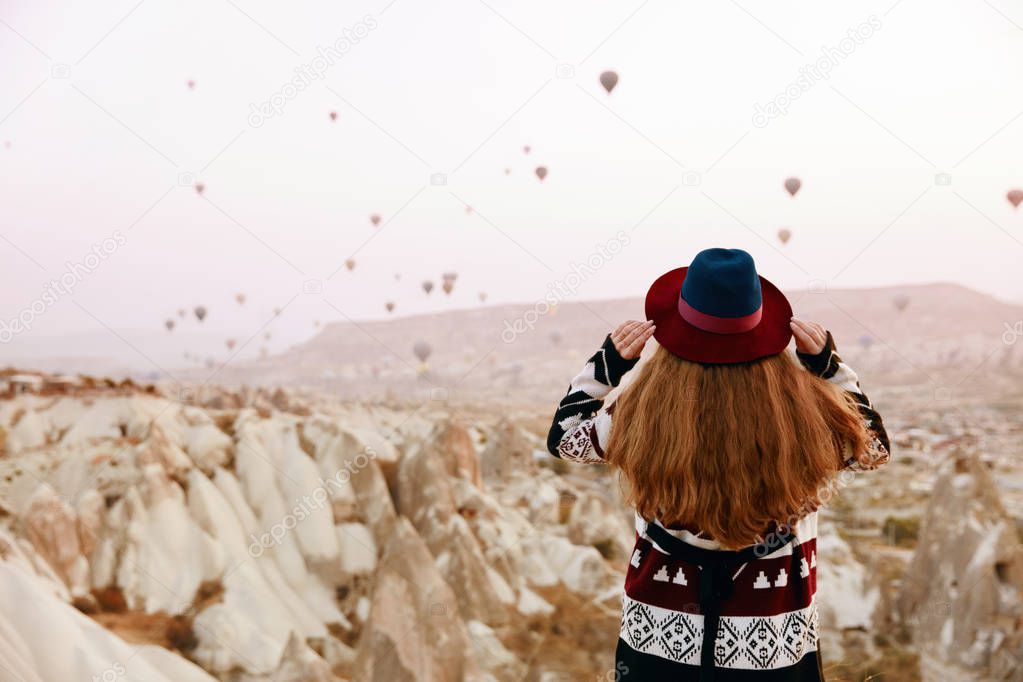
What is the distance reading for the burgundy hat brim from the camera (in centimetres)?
94

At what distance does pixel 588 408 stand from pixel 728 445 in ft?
0.72

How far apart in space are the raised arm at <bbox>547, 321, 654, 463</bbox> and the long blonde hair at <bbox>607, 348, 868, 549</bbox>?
0.24ft

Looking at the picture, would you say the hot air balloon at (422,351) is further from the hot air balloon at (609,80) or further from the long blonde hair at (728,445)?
the long blonde hair at (728,445)

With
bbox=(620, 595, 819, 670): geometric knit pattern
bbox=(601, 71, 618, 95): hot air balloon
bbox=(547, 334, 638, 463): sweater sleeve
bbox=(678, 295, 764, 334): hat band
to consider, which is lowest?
bbox=(620, 595, 819, 670): geometric knit pattern

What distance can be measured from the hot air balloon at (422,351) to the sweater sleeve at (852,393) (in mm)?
2100

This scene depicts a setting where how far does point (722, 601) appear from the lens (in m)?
0.97

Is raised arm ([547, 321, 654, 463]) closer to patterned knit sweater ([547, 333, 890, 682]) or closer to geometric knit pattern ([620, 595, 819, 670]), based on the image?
patterned knit sweater ([547, 333, 890, 682])

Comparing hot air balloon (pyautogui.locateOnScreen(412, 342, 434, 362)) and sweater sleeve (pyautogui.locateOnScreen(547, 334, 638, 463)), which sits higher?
hot air balloon (pyautogui.locateOnScreen(412, 342, 434, 362))

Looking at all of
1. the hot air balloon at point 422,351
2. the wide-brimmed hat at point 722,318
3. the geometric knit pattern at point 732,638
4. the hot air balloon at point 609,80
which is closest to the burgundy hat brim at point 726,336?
the wide-brimmed hat at point 722,318

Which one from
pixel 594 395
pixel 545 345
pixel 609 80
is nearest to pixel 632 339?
pixel 594 395

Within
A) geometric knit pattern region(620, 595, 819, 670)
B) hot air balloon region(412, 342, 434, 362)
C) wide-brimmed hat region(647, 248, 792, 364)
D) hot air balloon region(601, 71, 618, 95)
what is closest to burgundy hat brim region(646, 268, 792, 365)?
wide-brimmed hat region(647, 248, 792, 364)

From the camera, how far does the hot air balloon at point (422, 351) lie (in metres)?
2.99

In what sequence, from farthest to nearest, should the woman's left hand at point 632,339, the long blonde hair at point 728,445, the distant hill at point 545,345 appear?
the distant hill at point 545,345 → the woman's left hand at point 632,339 → the long blonde hair at point 728,445

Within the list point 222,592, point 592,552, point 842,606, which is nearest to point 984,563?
point 842,606
